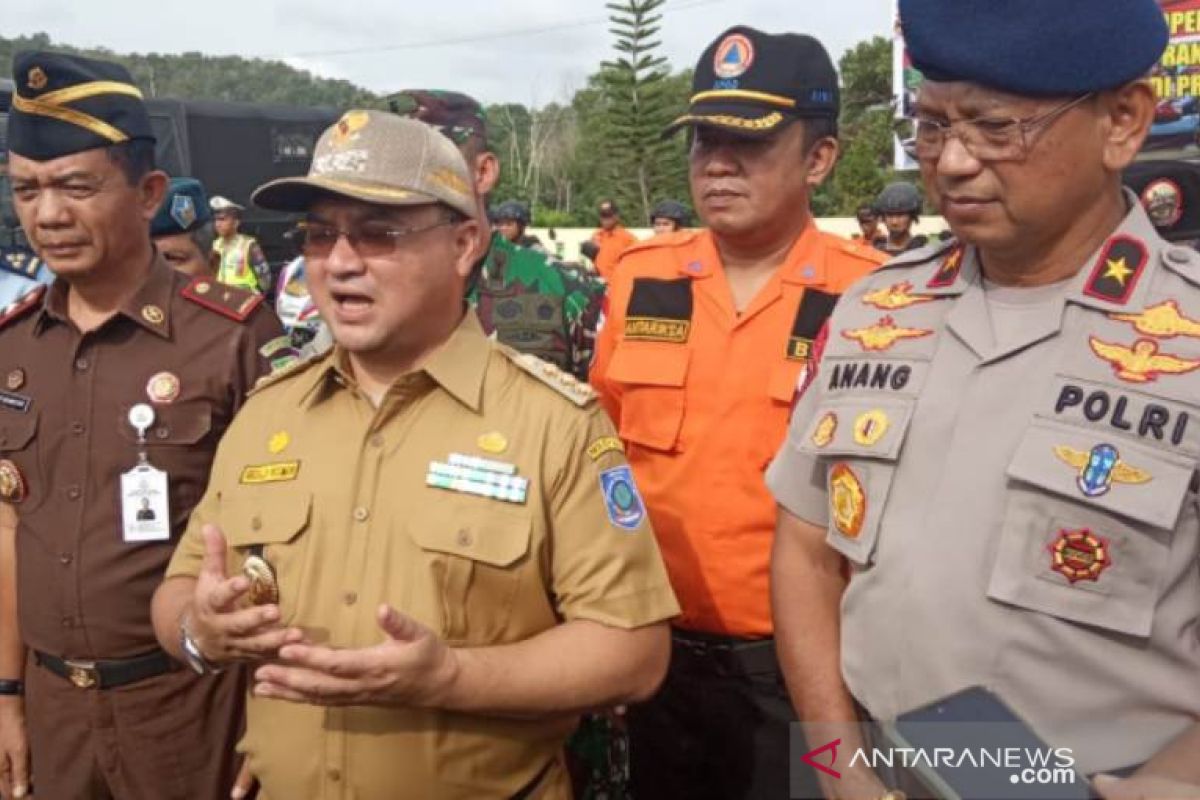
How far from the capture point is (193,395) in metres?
2.60

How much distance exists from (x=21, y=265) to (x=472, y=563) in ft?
11.2

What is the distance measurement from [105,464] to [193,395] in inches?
10.2

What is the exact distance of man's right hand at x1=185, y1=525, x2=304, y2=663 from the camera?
5.59 ft

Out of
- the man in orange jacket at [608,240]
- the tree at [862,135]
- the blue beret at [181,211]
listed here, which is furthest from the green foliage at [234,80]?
the blue beret at [181,211]

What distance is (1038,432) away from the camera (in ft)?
5.18

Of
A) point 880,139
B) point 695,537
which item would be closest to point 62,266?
point 695,537

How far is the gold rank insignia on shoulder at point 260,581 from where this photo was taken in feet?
5.93

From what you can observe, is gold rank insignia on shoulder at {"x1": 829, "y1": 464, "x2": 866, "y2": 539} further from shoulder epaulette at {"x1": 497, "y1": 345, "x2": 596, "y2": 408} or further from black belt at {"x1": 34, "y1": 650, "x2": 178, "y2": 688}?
black belt at {"x1": 34, "y1": 650, "x2": 178, "y2": 688}

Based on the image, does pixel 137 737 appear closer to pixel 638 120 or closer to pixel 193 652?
pixel 193 652

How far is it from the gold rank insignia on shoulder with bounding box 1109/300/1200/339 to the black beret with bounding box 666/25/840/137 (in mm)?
1387

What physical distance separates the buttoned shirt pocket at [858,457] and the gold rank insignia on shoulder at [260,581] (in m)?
0.96

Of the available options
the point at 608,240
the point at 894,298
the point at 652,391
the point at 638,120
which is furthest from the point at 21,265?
the point at 638,120

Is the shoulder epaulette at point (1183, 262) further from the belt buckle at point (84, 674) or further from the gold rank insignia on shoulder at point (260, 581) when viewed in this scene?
the belt buckle at point (84, 674)

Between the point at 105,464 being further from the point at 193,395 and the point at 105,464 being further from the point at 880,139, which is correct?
the point at 880,139
